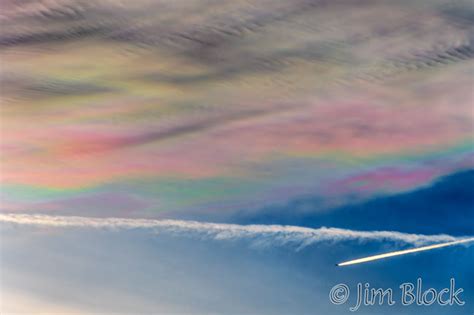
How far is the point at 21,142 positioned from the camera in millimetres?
2613

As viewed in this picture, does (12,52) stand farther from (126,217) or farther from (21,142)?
(126,217)

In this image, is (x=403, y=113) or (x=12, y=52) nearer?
(x=12, y=52)

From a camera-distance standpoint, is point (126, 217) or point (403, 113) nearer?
point (126, 217)

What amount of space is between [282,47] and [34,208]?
131 centimetres

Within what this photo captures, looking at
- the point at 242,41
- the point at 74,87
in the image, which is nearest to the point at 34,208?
the point at 74,87

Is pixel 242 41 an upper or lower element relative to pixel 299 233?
upper

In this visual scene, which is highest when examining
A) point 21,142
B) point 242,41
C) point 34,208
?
point 242,41

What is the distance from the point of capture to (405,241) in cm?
284

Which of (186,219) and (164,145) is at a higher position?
(164,145)

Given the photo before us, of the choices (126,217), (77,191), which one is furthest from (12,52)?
(126,217)

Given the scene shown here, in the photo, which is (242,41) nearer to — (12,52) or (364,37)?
(364,37)

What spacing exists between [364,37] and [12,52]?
1589 millimetres

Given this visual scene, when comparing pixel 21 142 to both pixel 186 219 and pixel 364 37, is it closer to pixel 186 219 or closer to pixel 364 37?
pixel 186 219

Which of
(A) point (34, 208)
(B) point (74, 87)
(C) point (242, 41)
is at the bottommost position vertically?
(A) point (34, 208)
